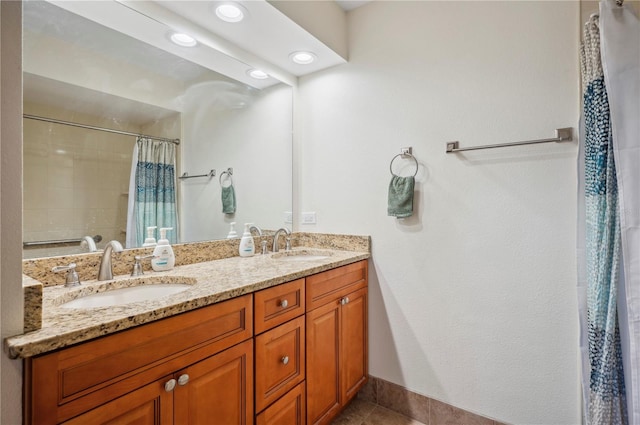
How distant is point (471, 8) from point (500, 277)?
143cm

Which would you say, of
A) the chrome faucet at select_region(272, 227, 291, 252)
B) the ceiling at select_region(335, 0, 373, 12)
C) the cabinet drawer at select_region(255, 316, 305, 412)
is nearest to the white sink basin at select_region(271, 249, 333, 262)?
the chrome faucet at select_region(272, 227, 291, 252)

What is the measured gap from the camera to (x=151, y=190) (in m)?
1.56

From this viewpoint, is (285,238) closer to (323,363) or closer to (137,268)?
(323,363)

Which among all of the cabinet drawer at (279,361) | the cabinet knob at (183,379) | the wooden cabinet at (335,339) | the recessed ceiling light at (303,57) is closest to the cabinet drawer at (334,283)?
the wooden cabinet at (335,339)

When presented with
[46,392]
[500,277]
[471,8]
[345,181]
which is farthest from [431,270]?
[46,392]

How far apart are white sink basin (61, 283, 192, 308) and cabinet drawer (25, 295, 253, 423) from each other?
22cm

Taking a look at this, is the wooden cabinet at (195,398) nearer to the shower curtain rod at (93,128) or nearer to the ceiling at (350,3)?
the shower curtain rod at (93,128)

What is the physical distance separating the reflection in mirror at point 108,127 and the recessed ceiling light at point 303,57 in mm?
347

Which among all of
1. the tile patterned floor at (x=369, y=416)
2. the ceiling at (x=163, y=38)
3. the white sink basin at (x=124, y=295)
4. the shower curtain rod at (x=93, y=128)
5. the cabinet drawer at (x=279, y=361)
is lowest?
the tile patterned floor at (x=369, y=416)

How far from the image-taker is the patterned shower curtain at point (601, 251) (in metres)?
1.17

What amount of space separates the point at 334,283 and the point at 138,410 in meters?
1.01

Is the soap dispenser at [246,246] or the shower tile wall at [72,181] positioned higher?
the shower tile wall at [72,181]

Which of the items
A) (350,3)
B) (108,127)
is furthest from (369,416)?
(350,3)

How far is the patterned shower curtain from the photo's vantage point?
1.17 m
